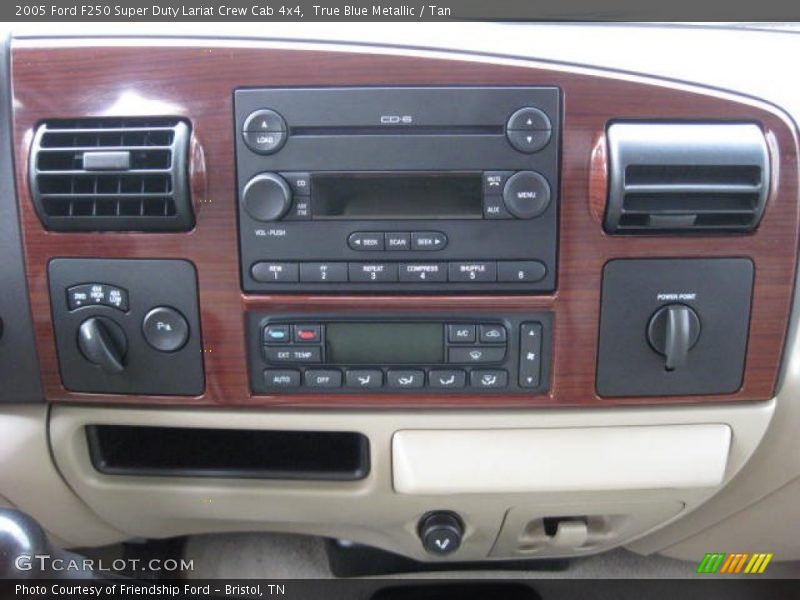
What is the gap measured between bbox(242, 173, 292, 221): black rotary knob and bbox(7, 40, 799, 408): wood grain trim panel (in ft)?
0.11

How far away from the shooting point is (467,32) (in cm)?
96

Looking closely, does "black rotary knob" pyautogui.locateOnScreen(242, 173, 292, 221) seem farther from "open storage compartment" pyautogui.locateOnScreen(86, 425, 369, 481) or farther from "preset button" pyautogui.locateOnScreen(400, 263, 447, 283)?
"open storage compartment" pyautogui.locateOnScreen(86, 425, 369, 481)

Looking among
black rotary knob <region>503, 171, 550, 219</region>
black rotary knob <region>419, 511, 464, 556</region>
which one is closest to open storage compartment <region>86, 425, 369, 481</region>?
black rotary knob <region>419, 511, 464, 556</region>

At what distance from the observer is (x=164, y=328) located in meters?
1.03

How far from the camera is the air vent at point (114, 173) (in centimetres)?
95

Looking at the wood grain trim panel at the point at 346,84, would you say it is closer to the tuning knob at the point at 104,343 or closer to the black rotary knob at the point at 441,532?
the tuning knob at the point at 104,343

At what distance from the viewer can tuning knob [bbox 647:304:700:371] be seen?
38.7 inches

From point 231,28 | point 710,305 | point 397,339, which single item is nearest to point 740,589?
point 710,305

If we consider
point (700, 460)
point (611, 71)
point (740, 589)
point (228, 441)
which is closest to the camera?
point (611, 71)

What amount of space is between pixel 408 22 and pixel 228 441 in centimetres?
68

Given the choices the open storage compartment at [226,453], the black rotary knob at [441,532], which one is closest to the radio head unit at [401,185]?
the open storage compartment at [226,453]

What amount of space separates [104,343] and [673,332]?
2.40 feet

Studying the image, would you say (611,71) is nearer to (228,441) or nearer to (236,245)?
(236,245)

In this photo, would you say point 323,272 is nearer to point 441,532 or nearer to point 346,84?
point 346,84
